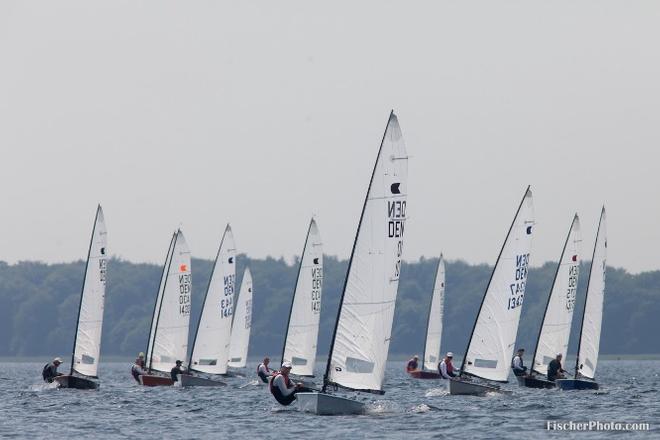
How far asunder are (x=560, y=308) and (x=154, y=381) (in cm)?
1404

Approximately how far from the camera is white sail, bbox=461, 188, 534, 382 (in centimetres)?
4266

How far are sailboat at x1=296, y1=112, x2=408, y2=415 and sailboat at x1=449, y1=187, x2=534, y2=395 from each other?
27.4 ft

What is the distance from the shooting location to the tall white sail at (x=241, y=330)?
64875 mm

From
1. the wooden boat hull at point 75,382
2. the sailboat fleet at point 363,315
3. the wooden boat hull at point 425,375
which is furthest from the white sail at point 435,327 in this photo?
the wooden boat hull at point 75,382

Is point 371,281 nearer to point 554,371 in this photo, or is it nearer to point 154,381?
point 554,371

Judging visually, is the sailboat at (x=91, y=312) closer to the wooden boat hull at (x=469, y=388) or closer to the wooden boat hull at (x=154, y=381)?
the wooden boat hull at (x=154, y=381)

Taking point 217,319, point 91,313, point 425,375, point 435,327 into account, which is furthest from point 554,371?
point 435,327

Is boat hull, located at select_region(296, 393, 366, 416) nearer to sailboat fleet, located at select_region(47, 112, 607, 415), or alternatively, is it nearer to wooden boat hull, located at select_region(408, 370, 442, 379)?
sailboat fleet, located at select_region(47, 112, 607, 415)

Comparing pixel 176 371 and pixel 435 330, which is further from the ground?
pixel 435 330

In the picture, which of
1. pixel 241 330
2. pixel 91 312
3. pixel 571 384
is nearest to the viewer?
pixel 571 384

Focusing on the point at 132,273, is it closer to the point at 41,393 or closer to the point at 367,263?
the point at 41,393

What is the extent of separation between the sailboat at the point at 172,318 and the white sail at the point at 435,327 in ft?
69.8

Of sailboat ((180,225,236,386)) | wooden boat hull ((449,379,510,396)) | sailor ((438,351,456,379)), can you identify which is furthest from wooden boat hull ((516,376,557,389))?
sailboat ((180,225,236,386))

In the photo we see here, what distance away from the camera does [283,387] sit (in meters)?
36.3
